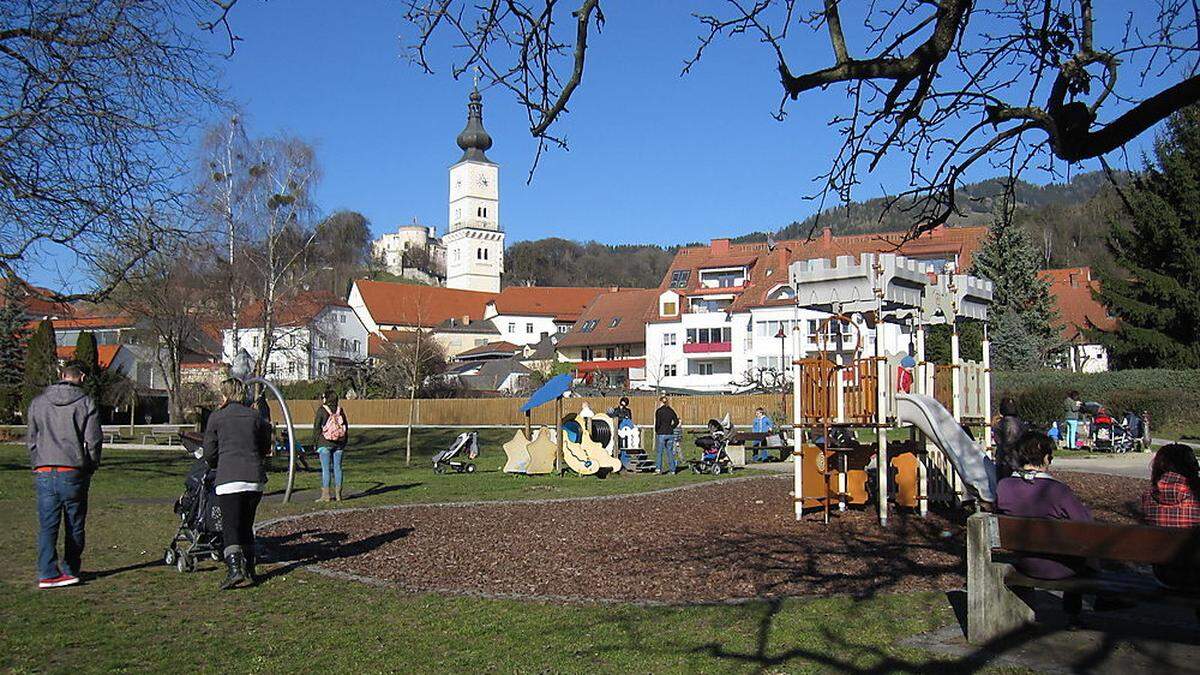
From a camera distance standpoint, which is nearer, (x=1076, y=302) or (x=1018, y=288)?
(x=1018, y=288)

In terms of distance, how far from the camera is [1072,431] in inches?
1228

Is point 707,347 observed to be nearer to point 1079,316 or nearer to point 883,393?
point 1079,316

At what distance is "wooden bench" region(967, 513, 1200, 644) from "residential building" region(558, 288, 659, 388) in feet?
234

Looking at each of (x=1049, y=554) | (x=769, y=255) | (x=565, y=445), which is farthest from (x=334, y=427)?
(x=769, y=255)

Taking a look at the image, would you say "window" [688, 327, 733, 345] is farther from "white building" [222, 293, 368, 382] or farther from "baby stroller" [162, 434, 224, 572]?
"baby stroller" [162, 434, 224, 572]

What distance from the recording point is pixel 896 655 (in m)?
6.17

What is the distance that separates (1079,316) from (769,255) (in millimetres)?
21489

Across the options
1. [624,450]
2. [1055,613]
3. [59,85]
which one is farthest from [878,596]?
[624,450]

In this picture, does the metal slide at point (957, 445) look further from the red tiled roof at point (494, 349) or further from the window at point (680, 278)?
the red tiled roof at point (494, 349)

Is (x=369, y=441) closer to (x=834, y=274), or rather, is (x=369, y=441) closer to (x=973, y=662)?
(x=834, y=274)

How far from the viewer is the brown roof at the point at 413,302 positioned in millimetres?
117375

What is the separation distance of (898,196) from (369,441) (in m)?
40.6

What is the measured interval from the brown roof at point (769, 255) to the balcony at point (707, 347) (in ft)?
9.34

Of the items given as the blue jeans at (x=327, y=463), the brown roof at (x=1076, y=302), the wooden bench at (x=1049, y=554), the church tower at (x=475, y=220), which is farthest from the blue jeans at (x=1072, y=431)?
the church tower at (x=475, y=220)
